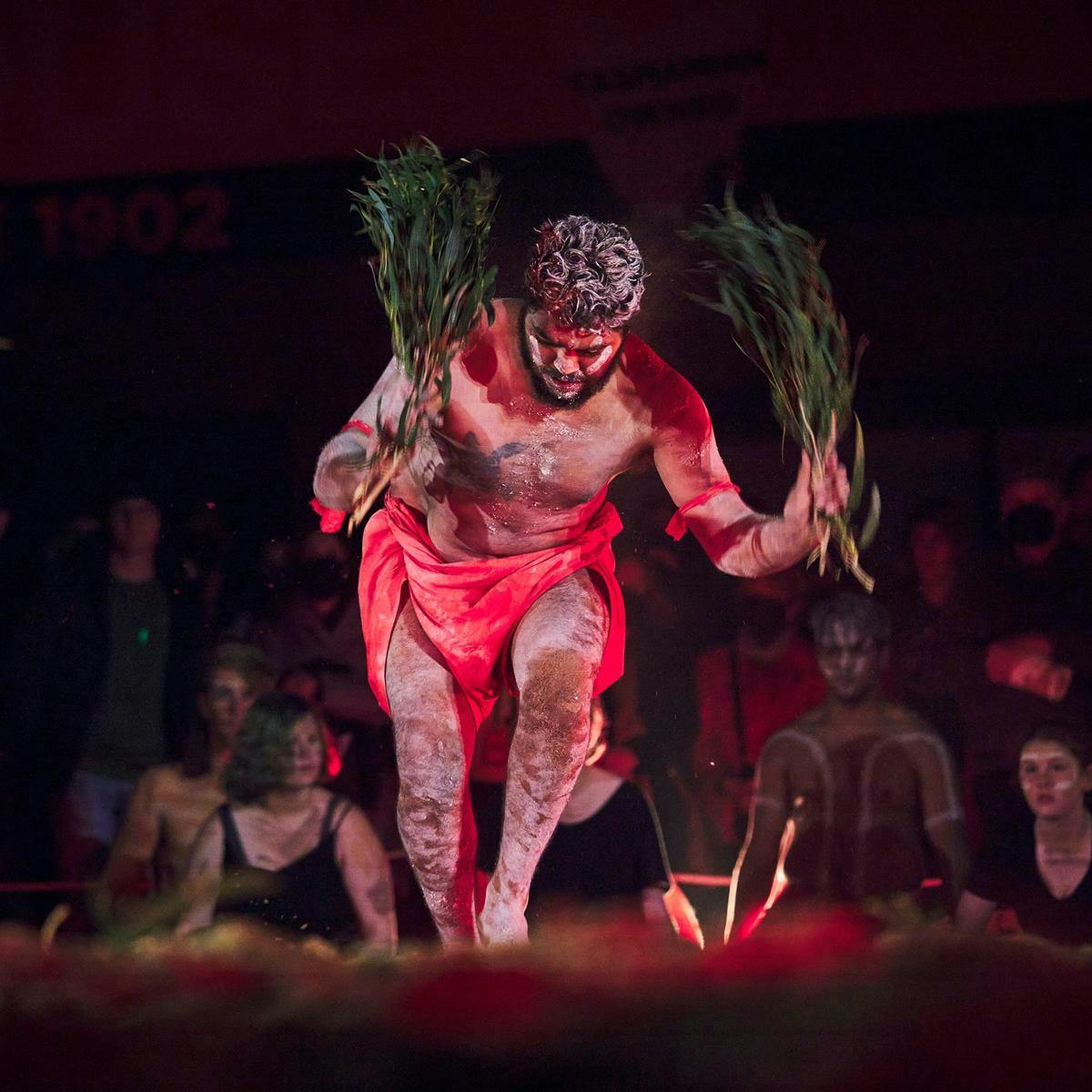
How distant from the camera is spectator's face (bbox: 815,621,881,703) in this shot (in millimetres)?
3113

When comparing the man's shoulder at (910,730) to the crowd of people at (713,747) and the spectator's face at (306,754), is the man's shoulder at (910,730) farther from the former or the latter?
the spectator's face at (306,754)

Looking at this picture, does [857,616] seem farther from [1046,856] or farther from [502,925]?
[502,925]

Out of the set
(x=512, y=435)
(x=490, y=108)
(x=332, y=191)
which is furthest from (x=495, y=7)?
(x=512, y=435)

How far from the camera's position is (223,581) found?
127 inches

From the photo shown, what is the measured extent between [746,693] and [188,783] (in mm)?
1225

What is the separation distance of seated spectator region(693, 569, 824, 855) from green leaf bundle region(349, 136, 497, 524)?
0.95m

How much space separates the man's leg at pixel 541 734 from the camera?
2.48 m

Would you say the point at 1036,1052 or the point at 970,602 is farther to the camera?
the point at 970,602

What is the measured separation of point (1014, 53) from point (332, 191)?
4.65 feet

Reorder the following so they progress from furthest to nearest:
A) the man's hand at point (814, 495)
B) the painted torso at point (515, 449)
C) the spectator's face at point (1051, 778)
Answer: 1. the spectator's face at point (1051, 778)
2. the painted torso at point (515, 449)
3. the man's hand at point (814, 495)

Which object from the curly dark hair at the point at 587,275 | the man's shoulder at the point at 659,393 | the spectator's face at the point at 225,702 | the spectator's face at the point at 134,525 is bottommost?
the spectator's face at the point at 225,702

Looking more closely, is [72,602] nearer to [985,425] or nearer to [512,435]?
[512,435]

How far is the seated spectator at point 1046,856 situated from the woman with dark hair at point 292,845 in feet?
3.99

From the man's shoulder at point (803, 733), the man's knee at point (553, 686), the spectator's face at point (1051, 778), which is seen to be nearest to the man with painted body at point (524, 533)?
the man's knee at point (553, 686)
